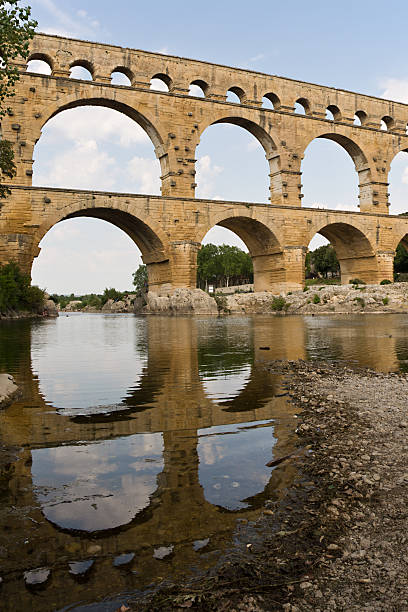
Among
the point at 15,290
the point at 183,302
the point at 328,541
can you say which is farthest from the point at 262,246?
the point at 328,541

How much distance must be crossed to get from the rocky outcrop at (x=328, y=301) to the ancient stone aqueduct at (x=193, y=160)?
1.60 metres

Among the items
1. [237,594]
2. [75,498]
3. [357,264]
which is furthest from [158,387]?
[357,264]

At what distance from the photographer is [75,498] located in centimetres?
294

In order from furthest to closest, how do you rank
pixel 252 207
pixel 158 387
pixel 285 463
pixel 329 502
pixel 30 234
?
pixel 252 207, pixel 30 234, pixel 158 387, pixel 285 463, pixel 329 502

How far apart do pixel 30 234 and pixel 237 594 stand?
2439 cm

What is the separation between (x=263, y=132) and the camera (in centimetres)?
3189

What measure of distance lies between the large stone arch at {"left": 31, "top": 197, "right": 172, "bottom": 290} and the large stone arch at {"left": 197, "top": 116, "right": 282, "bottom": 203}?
25.7ft

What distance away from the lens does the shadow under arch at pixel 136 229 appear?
2503cm

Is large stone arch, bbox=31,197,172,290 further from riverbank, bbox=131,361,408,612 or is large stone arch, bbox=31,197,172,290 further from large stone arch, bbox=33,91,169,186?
riverbank, bbox=131,361,408,612

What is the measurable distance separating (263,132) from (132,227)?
36.1 ft

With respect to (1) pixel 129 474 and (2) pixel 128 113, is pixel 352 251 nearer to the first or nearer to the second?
(2) pixel 128 113

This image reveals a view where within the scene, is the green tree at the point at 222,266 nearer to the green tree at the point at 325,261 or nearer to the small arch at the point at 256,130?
the green tree at the point at 325,261

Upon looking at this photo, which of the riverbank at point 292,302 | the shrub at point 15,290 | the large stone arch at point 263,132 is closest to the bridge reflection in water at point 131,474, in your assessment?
the shrub at point 15,290

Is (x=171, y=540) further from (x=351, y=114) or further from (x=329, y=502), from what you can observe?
(x=351, y=114)
